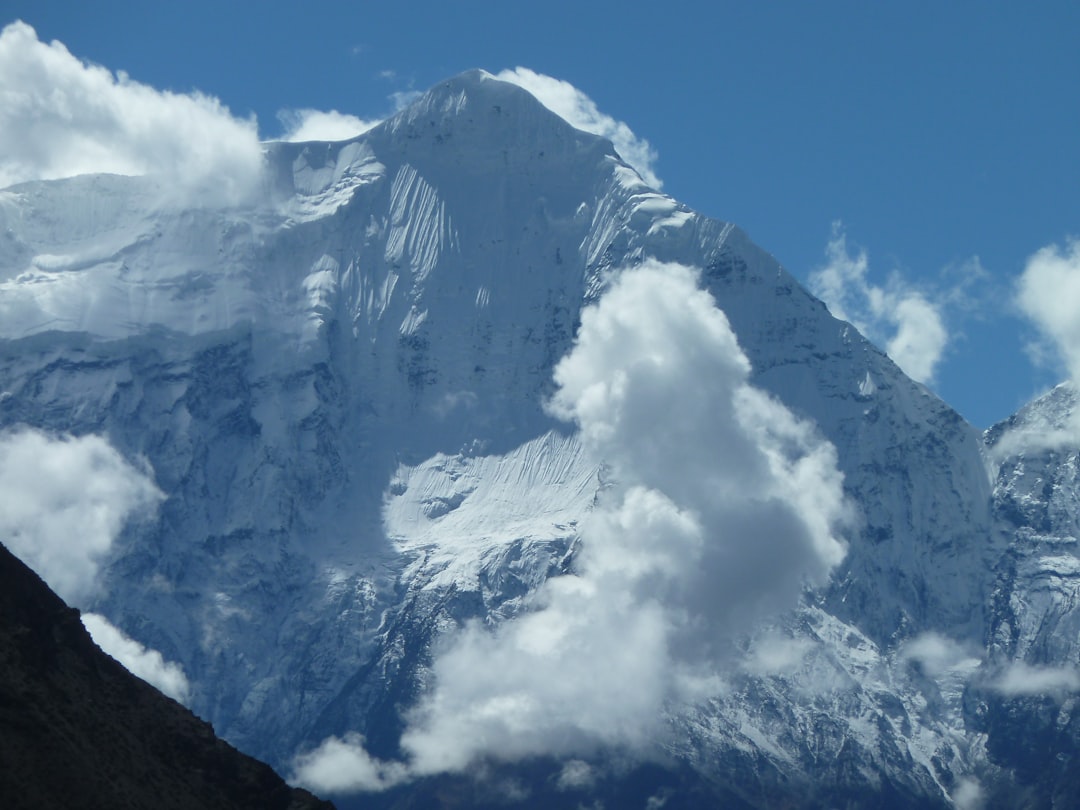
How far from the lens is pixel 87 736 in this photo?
129250 mm

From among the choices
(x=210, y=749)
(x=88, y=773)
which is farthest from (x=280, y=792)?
(x=88, y=773)

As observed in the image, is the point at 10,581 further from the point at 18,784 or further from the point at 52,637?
the point at 18,784

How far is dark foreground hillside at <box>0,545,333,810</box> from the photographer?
12394 centimetres

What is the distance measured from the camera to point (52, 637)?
133 meters

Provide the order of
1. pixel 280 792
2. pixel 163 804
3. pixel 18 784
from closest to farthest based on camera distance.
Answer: pixel 18 784
pixel 163 804
pixel 280 792

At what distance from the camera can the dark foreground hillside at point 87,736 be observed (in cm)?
12394

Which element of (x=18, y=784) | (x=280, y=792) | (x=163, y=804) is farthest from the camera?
(x=280, y=792)

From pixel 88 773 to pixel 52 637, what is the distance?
1059 centimetres

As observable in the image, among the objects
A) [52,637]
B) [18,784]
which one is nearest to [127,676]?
[52,637]

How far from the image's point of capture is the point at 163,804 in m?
130

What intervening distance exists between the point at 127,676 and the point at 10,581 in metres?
9.66

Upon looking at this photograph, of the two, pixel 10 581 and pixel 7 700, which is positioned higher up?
pixel 10 581

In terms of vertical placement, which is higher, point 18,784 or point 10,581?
point 10,581

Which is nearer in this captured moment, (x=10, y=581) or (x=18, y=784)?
(x=18, y=784)
